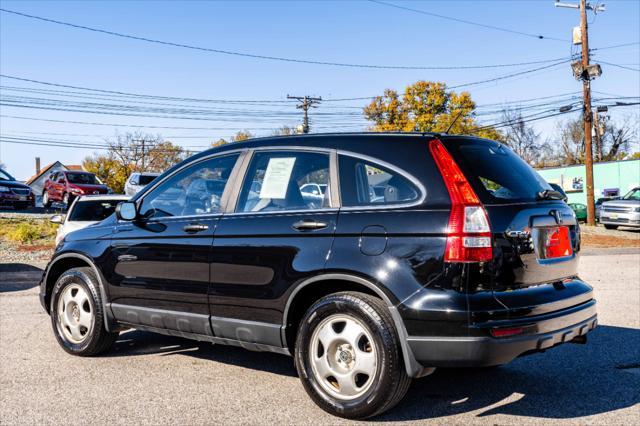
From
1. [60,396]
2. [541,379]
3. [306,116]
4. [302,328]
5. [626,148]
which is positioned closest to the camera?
[302,328]

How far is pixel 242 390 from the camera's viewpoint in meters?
4.44

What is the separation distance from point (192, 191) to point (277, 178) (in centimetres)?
87

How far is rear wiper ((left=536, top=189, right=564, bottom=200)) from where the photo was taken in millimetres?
4020

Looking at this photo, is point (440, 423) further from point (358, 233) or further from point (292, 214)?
point (292, 214)

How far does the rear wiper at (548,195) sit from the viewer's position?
13.2ft

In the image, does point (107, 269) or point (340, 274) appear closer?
point (340, 274)

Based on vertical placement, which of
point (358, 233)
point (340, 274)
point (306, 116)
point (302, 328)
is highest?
point (306, 116)

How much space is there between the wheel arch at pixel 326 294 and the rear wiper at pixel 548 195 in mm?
1273

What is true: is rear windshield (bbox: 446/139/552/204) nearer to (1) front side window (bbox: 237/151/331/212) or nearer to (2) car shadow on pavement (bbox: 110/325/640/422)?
(1) front side window (bbox: 237/151/331/212)

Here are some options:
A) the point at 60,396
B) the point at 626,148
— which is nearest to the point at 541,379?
the point at 60,396

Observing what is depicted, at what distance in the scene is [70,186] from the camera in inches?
1049

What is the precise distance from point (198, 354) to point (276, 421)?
6.39 feet

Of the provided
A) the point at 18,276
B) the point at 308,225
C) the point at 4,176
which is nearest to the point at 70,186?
the point at 4,176

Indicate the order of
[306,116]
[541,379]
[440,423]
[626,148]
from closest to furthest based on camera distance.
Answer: [440,423], [541,379], [306,116], [626,148]
